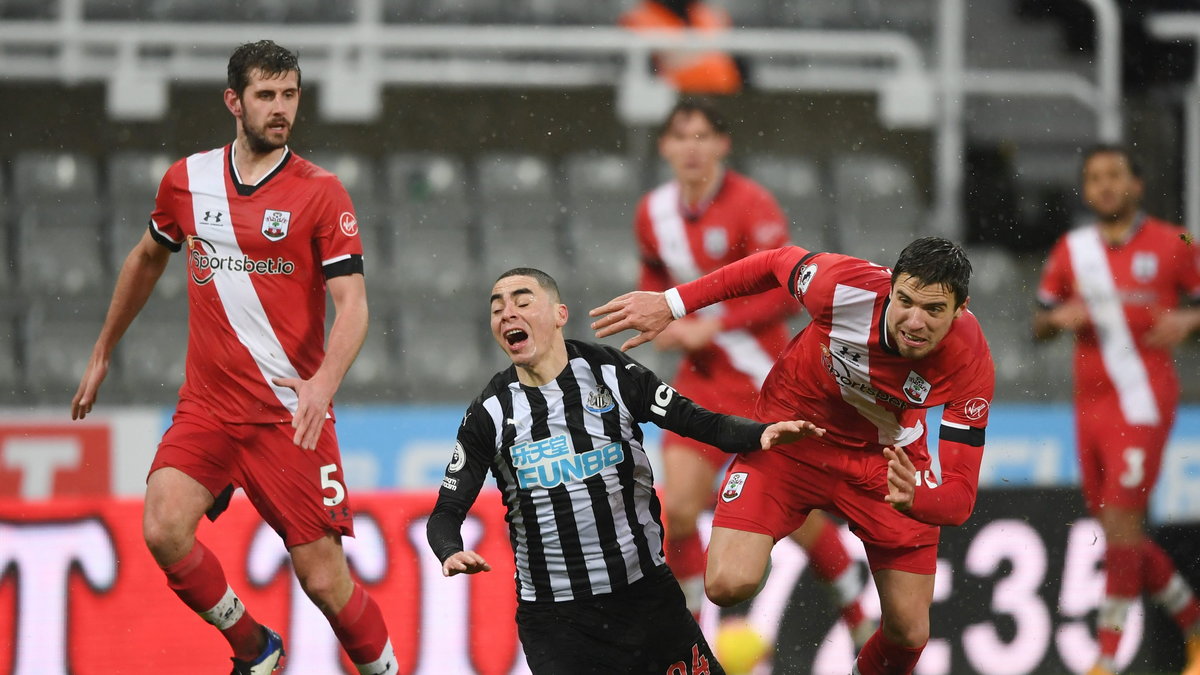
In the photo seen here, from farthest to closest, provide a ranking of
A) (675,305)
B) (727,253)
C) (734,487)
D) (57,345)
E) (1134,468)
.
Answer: (57,345) < (1134,468) < (727,253) < (734,487) < (675,305)

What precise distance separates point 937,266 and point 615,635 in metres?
1.34

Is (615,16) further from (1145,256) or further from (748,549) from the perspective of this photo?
(748,549)

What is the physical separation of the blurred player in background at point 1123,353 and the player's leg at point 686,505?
1.71m

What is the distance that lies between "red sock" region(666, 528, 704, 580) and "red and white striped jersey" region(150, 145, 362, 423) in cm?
175

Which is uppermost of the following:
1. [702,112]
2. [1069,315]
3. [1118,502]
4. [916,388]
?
[702,112]

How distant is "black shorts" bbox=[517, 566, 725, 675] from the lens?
12.6 feet

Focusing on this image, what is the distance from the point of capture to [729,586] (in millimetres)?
4148

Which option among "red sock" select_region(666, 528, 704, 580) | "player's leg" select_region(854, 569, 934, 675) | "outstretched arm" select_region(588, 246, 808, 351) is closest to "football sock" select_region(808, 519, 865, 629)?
"red sock" select_region(666, 528, 704, 580)

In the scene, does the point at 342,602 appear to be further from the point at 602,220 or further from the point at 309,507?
the point at 602,220

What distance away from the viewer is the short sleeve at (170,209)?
4.41m

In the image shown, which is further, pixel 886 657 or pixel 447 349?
pixel 447 349

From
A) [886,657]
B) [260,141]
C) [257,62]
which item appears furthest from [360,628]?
[257,62]

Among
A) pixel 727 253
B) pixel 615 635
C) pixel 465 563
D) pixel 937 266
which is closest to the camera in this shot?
pixel 465 563

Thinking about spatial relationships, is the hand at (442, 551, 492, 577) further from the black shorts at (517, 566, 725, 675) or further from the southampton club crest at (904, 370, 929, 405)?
the southampton club crest at (904, 370, 929, 405)
